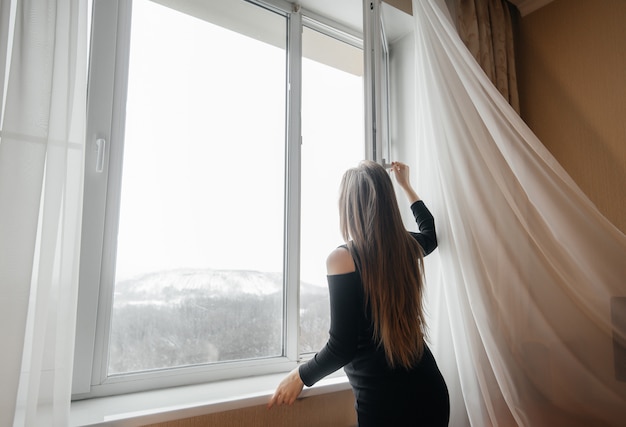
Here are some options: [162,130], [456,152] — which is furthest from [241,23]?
[456,152]

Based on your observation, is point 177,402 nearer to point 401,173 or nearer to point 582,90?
point 401,173

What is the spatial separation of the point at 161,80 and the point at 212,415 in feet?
3.87

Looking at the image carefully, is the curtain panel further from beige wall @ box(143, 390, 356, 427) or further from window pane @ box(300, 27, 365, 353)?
beige wall @ box(143, 390, 356, 427)

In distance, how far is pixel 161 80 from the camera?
155cm

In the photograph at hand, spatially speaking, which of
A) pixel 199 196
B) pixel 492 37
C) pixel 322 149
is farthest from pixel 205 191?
pixel 492 37

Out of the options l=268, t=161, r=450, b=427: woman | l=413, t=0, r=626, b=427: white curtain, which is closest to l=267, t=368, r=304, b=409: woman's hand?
l=268, t=161, r=450, b=427: woman

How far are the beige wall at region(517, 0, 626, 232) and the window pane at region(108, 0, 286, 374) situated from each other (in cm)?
147

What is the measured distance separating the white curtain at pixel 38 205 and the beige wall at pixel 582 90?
2206mm

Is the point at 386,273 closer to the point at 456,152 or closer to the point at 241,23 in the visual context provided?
the point at 456,152

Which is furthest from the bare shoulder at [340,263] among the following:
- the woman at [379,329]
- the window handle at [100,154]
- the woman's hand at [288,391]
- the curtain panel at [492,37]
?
the curtain panel at [492,37]

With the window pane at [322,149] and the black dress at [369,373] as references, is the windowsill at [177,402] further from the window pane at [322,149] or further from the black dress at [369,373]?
the window pane at [322,149]

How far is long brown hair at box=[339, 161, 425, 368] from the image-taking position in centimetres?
118

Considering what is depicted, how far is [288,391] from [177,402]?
0.33m

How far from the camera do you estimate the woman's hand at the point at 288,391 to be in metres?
1.26
